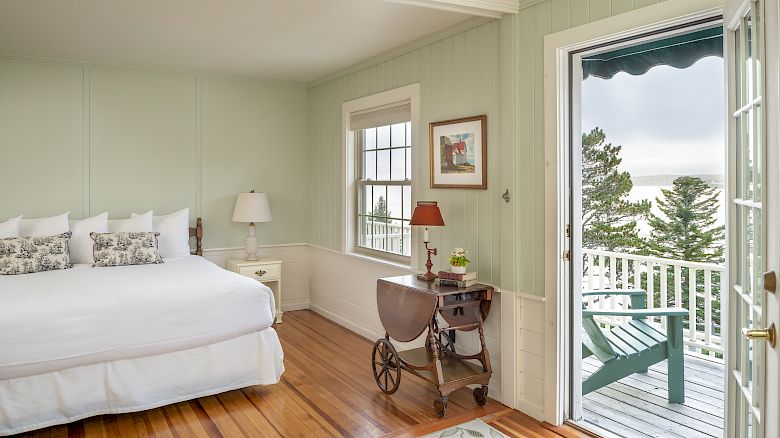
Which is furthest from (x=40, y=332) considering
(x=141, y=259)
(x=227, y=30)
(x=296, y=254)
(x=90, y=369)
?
(x=296, y=254)

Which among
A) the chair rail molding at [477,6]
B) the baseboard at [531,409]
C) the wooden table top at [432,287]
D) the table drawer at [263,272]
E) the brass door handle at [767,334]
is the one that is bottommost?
the baseboard at [531,409]

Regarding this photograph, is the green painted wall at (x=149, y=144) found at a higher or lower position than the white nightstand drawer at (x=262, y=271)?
higher

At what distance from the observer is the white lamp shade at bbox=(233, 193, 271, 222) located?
5.29 m

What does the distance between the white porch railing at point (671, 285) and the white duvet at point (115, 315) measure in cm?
302

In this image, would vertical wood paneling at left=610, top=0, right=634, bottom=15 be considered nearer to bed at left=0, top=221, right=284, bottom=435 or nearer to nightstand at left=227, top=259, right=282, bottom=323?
bed at left=0, top=221, right=284, bottom=435

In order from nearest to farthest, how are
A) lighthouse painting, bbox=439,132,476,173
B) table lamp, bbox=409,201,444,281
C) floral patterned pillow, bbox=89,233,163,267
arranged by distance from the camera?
table lamp, bbox=409,201,444,281 < lighthouse painting, bbox=439,132,476,173 < floral patterned pillow, bbox=89,233,163,267

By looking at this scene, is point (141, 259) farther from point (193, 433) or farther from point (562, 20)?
point (562, 20)

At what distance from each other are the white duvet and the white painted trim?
204 cm

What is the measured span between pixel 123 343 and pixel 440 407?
1.81 m

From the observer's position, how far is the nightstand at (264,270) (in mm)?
5250

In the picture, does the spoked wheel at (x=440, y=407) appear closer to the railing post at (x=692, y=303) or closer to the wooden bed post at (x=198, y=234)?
the railing post at (x=692, y=303)

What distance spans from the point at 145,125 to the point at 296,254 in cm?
190

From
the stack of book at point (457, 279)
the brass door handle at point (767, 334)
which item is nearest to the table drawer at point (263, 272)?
the stack of book at point (457, 279)

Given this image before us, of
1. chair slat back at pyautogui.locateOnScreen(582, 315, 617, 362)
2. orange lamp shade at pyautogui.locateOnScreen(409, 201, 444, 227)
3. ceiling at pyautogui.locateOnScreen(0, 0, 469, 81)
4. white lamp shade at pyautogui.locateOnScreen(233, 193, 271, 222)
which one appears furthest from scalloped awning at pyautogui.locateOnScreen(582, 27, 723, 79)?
white lamp shade at pyautogui.locateOnScreen(233, 193, 271, 222)
